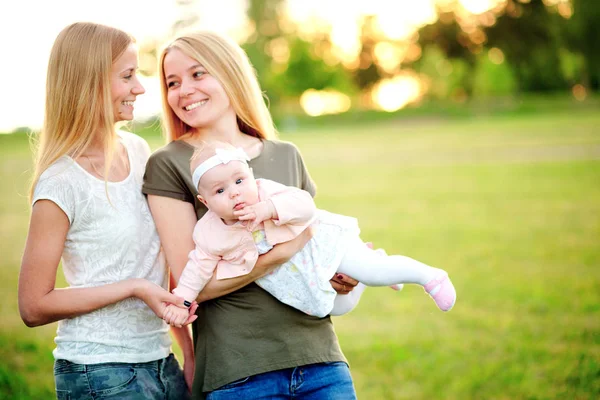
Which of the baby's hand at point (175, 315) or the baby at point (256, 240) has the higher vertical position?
the baby at point (256, 240)

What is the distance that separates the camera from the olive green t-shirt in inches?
84.7

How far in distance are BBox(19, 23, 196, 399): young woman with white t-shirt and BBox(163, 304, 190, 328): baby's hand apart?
1.3 inches

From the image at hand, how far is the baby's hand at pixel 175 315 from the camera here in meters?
2.09

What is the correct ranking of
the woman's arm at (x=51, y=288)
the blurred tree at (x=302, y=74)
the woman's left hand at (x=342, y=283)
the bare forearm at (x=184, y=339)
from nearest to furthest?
the woman's arm at (x=51, y=288) → the woman's left hand at (x=342, y=283) → the bare forearm at (x=184, y=339) → the blurred tree at (x=302, y=74)

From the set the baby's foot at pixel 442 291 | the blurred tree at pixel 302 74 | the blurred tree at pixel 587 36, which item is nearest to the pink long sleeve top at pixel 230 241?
the baby's foot at pixel 442 291

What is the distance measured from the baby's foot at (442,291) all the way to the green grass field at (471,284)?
2.01 metres

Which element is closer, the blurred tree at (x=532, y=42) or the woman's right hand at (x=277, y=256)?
the woman's right hand at (x=277, y=256)

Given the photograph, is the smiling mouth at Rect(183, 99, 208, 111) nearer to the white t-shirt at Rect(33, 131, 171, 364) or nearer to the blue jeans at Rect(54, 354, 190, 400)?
the white t-shirt at Rect(33, 131, 171, 364)

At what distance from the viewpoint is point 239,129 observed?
262 cm

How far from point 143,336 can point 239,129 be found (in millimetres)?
923

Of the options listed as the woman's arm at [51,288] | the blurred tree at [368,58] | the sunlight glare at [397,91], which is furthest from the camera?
Answer: the sunlight glare at [397,91]

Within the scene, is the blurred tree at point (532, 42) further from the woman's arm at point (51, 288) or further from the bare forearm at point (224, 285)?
the woman's arm at point (51, 288)

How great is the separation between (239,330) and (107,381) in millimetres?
476

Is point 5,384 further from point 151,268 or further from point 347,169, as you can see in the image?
point 347,169
